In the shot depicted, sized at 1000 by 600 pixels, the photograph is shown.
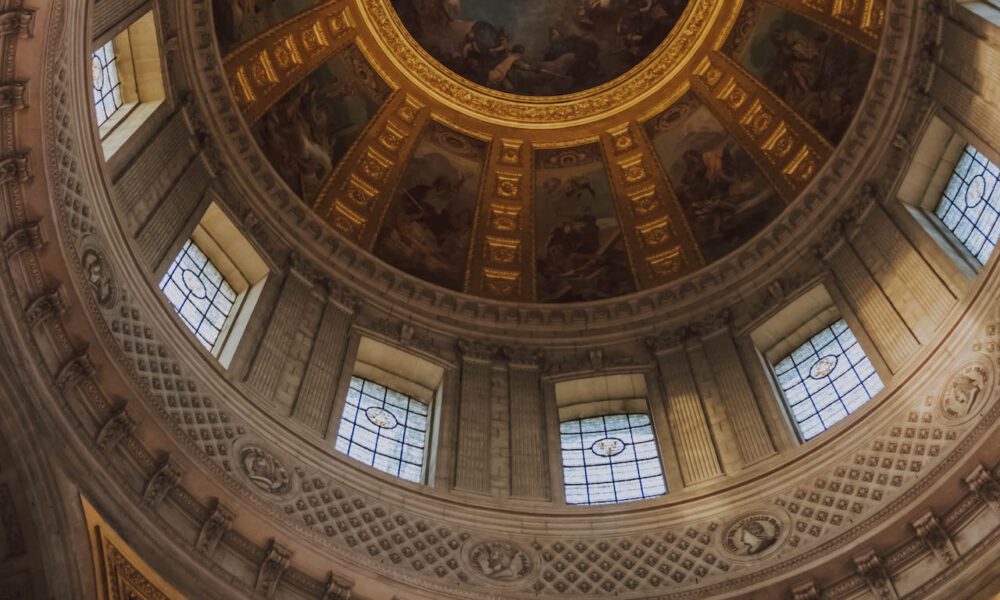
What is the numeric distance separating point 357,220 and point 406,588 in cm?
1144

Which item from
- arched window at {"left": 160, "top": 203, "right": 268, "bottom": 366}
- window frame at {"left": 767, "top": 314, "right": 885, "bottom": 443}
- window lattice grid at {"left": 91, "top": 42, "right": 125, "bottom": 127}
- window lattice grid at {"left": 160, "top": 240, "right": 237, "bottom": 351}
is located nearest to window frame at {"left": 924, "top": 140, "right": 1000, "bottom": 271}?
window frame at {"left": 767, "top": 314, "right": 885, "bottom": 443}

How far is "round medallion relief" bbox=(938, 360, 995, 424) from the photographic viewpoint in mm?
15926

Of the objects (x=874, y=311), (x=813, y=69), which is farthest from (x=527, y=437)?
(x=813, y=69)

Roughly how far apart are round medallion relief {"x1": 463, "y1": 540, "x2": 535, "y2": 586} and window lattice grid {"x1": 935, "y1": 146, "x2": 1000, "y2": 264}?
8.81m

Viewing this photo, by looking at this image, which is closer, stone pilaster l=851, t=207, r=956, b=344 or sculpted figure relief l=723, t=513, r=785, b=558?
sculpted figure relief l=723, t=513, r=785, b=558

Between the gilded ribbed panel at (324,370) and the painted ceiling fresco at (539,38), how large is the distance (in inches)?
397

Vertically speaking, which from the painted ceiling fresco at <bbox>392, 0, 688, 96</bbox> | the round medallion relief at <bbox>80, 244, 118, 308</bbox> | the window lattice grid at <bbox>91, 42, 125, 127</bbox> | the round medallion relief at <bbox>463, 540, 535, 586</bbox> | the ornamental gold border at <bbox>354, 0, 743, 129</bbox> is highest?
the painted ceiling fresco at <bbox>392, 0, 688, 96</bbox>

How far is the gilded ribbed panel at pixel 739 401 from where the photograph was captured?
19.0 metres

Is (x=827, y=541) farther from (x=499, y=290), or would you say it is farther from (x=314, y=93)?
(x=314, y=93)

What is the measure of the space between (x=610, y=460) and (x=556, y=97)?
1221 centimetres

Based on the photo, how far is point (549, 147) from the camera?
28.7m

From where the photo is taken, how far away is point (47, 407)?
13258mm

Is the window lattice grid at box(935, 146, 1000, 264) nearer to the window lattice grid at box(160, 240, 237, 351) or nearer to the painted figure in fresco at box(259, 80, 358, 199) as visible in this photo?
the window lattice grid at box(160, 240, 237, 351)

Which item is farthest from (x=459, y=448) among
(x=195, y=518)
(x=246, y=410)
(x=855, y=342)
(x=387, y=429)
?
(x=855, y=342)
